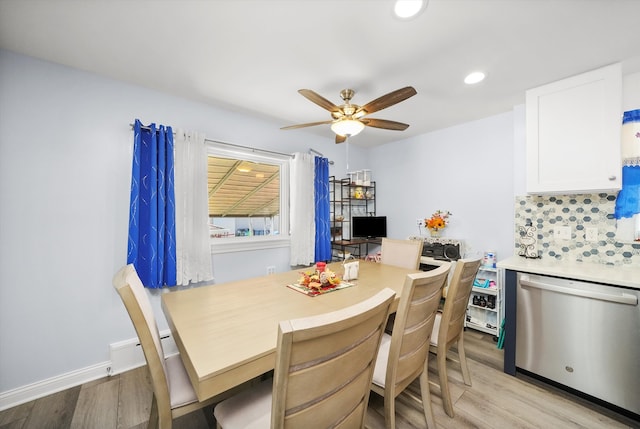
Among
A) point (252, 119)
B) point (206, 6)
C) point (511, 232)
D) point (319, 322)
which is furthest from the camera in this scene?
point (252, 119)

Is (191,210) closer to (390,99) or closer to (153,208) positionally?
(153,208)

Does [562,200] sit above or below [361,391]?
above

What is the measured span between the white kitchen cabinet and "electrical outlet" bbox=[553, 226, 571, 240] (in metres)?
0.41

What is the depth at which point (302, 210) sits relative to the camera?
3156 millimetres

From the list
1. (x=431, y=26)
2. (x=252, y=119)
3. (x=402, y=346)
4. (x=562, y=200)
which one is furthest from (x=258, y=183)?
(x=562, y=200)

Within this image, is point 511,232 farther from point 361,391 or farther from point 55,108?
point 55,108

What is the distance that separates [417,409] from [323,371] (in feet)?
4.38

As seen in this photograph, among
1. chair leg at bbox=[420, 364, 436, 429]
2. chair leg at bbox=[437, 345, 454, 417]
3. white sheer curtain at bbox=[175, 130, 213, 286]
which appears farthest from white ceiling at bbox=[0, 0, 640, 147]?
chair leg at bbox=[420, 364, 436, 429]

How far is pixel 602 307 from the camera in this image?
5.17 ft

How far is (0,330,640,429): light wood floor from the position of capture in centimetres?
150

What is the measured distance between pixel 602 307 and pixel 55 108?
159 inches

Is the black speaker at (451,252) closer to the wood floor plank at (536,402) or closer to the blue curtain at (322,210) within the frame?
the wood floor plank at (536,402)

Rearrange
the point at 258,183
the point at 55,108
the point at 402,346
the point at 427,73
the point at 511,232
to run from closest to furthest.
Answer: the point at 402,346, the point at 55,108, the point at 427,73, the point at 511,232, the point at 258,183

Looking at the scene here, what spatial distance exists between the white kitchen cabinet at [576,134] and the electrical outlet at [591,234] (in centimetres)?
38
